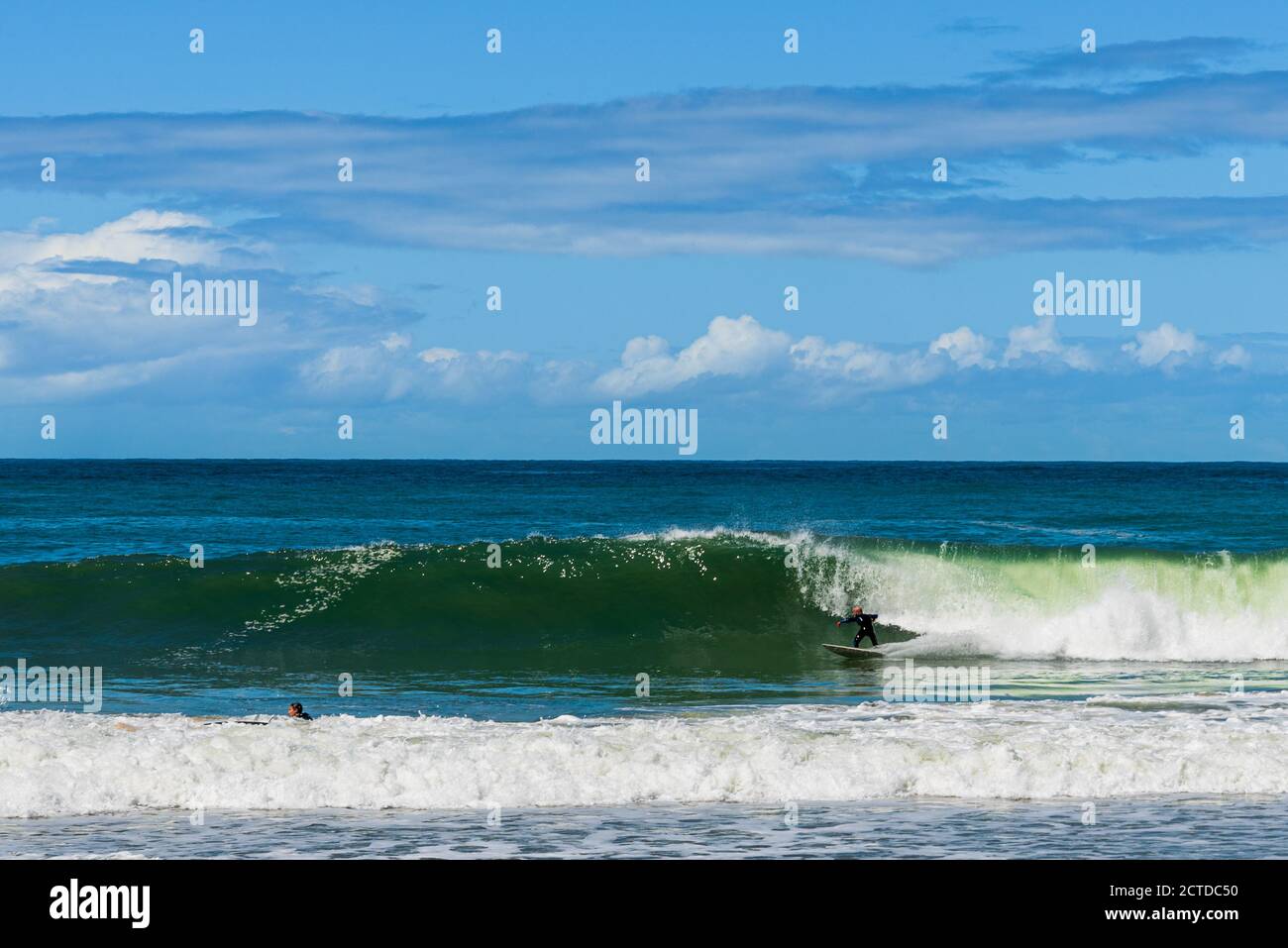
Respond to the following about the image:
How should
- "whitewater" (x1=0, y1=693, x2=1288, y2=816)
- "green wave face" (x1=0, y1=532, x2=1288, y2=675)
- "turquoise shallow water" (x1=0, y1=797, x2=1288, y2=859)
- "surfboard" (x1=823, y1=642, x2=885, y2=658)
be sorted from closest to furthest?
"turquoise shallow water" (x1=0, y1=797, x2=1288, y2=859)
"whitewater" (x1=0, y1=693, x2=1288, y2=816)
"surfboard" (x1=823, y1=642, x2=885, y2=658)
"green wave face" (x1=0, y1=532, x2=1288, y2=675)

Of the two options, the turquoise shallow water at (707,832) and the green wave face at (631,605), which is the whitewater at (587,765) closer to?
the turquoise shallow water at (707,832)

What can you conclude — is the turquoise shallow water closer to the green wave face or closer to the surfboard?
the green wave face

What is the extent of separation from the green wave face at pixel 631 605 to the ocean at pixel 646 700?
0.34 ft

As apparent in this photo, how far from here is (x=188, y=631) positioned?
2970 cm

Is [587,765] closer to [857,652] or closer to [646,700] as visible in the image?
[646,700]

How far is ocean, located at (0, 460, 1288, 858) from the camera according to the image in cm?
1292

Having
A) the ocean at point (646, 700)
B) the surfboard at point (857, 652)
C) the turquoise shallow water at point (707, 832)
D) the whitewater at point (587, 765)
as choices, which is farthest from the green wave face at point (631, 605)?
the turquoise shallow water at point (707, 832)

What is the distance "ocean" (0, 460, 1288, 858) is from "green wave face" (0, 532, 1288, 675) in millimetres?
104

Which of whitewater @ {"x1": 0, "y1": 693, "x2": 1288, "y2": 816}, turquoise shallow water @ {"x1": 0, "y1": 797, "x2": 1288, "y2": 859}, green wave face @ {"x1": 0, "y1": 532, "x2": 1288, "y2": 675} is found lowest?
turquoise shallow water @ {"x1": 0, "y1": 797, "x2": 1288, "y2": 859}

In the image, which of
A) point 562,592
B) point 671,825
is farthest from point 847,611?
point 671,825

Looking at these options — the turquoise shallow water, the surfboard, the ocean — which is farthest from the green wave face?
the turquoise shallow water

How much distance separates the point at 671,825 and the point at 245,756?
186 inches
